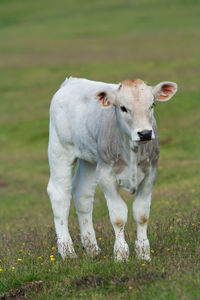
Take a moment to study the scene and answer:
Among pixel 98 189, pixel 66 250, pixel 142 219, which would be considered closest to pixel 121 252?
pixel 142 219

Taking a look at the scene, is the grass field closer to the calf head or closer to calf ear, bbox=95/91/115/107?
the calf head

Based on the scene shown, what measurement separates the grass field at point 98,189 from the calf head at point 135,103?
1.51 meters

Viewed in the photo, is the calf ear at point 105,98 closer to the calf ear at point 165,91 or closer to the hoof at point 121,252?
the calf ear at point 165,91

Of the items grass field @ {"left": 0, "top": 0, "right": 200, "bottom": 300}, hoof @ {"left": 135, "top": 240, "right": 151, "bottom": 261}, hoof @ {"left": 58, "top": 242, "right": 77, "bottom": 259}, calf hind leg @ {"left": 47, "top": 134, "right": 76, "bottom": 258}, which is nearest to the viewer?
grass field @ {"left": 0, "top": 0, "right": 200, "bottom": 300}

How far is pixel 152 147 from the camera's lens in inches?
292

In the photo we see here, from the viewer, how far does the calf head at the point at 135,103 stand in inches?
264

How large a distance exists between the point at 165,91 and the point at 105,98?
0.76 metres

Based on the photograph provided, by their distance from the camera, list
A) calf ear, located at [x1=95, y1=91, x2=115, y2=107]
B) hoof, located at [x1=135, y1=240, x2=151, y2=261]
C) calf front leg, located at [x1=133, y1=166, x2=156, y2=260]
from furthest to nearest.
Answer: calf front leg, located at [x1=133, y1=166, x2=156, y2=260]
hoof, located at [x1=135, y1=240, x2=151, y2=261]
calf ear, located at [x1=95, y1=91, x2=115, y2=107]

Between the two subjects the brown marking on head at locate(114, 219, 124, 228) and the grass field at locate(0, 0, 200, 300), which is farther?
the brown marking on head at locate(114, 219, 124, 228)

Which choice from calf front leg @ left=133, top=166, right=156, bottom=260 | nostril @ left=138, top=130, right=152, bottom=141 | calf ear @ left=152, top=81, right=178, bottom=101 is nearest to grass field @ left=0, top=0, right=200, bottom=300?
calf front leg @ left=133, top=166, right=156, bottom=260

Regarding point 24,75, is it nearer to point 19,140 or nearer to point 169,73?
point 169,73

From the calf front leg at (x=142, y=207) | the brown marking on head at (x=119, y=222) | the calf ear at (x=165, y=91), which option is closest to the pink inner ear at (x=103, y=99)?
the calf ear at (x=165, y=91)

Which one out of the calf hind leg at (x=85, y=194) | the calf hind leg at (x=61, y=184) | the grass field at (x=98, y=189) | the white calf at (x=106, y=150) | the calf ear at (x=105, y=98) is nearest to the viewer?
the grass field at (x=98, y=189)

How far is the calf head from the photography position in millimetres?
6695
